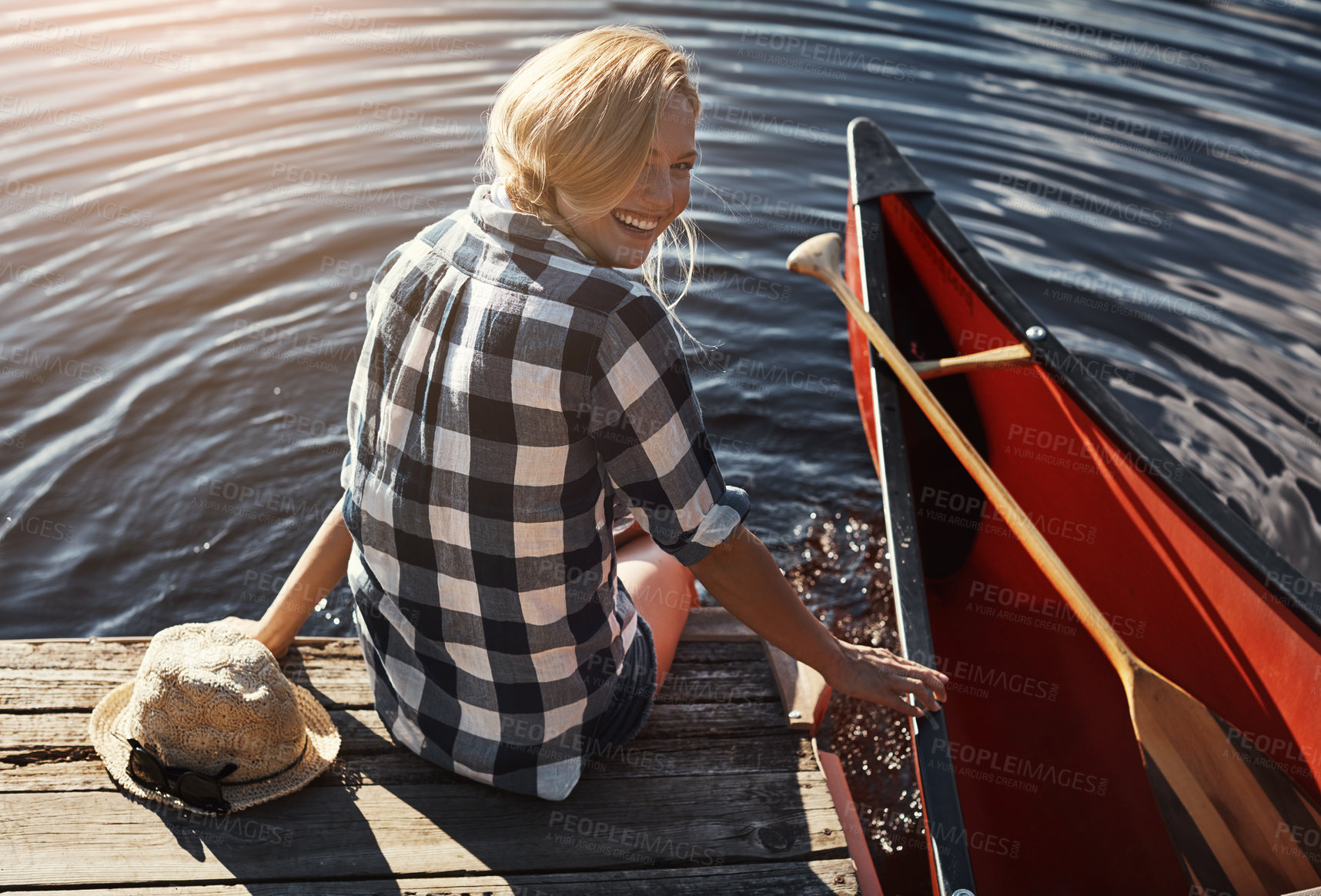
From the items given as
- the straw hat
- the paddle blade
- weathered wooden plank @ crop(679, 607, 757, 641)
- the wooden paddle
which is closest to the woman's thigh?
weathered wooden plank @ crop(679, 607, 757, 641)

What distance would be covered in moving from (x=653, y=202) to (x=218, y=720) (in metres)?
1.32

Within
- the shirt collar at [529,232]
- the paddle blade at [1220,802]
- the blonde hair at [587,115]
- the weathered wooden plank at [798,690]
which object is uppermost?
the blonde hair at [587,115]

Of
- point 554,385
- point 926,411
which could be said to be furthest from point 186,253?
point 554,385

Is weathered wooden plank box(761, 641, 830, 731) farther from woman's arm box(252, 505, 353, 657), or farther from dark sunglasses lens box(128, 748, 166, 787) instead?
dark sunglasses lens box(128, 748, 166, 787)

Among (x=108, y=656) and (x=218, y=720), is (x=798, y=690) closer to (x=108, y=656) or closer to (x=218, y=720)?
(x=218, y=720)

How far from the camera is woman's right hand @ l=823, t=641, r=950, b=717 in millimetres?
1978

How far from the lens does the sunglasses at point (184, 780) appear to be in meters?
1.84

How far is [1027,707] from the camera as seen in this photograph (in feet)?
9.89

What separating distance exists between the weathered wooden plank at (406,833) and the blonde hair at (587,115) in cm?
126

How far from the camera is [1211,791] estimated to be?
240 centimetres

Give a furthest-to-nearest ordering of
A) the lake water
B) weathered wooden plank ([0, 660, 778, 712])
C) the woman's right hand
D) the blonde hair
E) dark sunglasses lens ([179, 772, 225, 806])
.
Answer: the lake water
weathered wooden plank ([0, 660, 778, 712])
the woman's right hand
dark sunglasses lens ([179, 772, 225, 806])
the blonde hair

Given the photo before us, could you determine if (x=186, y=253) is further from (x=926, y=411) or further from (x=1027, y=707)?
(x=1027, y=707)

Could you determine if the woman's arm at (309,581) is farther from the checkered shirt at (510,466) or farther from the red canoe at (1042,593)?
the red canoe at (1042,593)

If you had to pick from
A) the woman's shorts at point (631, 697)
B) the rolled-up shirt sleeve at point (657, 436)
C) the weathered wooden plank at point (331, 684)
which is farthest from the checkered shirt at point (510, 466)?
the weathered wooden plank at point (331, 684)
